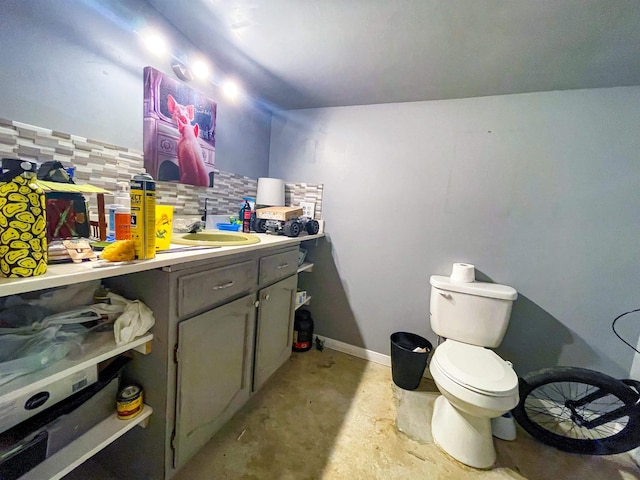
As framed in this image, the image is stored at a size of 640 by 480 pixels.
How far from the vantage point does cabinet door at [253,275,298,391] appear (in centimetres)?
138

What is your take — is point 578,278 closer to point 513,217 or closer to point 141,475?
point 513,217

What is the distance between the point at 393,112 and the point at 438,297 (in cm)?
132

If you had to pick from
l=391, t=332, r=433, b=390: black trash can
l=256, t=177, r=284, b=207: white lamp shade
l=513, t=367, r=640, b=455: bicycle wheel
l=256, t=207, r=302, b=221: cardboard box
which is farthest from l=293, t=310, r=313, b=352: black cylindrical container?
l=513, t=367, r=640, b=455: bicycle wheel

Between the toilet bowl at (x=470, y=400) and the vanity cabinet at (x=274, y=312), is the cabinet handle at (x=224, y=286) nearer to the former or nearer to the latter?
the vanity cabinet at (x=274, y=312)

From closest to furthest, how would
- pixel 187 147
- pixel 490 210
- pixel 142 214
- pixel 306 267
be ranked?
1. pixel 142 214
2. pixel 187 147
3. pixel 490 210
4. pixel 306 267

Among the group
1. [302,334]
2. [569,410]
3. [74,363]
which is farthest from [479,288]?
[74,363]

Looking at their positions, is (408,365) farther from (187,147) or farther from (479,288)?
(187,147)

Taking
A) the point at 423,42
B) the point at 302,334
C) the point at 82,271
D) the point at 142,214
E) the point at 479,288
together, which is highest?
the point at 423,42

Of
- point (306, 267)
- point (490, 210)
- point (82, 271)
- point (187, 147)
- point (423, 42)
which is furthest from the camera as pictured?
point (306, 267)

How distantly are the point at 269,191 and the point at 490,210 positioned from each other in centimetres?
156

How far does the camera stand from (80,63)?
38.2 inches

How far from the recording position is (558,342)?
1.54 meters

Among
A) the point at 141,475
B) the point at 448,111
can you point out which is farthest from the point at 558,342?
the point at 141,475

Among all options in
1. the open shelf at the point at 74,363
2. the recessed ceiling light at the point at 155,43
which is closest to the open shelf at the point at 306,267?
the open shelf at the point at 74,363
